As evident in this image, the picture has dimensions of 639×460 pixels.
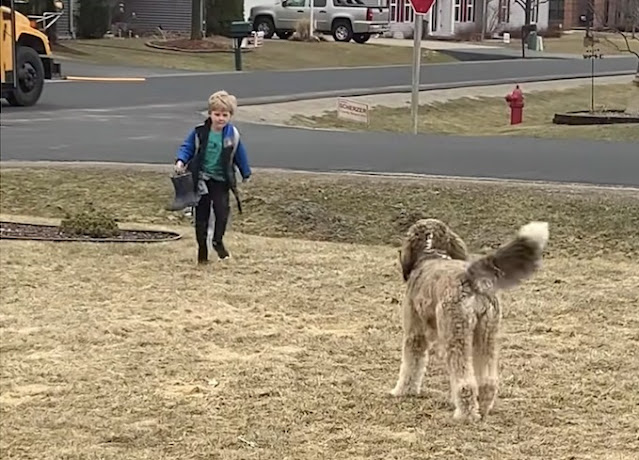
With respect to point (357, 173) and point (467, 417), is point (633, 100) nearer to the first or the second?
point (357, 173)

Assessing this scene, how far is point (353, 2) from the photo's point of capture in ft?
157

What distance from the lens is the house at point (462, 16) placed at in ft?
213

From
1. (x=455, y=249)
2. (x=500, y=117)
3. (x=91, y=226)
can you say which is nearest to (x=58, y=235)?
(x=91, y=226)

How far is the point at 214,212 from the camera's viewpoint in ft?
28.5

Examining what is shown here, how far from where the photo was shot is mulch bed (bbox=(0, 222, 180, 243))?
955 cm

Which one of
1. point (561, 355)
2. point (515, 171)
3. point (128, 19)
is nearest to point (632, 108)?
point (515, 171)

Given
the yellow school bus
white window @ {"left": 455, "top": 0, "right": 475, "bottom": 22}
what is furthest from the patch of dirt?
white window @ {"left": 455, "top": 0, "right": 475, "bottom": 22}

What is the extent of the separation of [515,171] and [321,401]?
794cm

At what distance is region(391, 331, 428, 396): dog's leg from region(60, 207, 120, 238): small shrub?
4.75m

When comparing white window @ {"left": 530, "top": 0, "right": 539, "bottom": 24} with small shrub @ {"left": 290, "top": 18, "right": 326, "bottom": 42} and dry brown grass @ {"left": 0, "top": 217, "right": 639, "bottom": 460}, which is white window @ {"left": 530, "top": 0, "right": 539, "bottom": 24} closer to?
small shrub @ {"left": 290, "top": 18, "right": 326, "bottom": 42}

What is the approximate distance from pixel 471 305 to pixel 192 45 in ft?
121

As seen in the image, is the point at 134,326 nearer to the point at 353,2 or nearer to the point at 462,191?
the point at 462,191

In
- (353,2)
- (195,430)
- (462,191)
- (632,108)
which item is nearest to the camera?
(195,430)

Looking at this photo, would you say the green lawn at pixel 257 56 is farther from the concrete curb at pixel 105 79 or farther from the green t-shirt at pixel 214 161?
the green t-shirt at pixel 214 161
